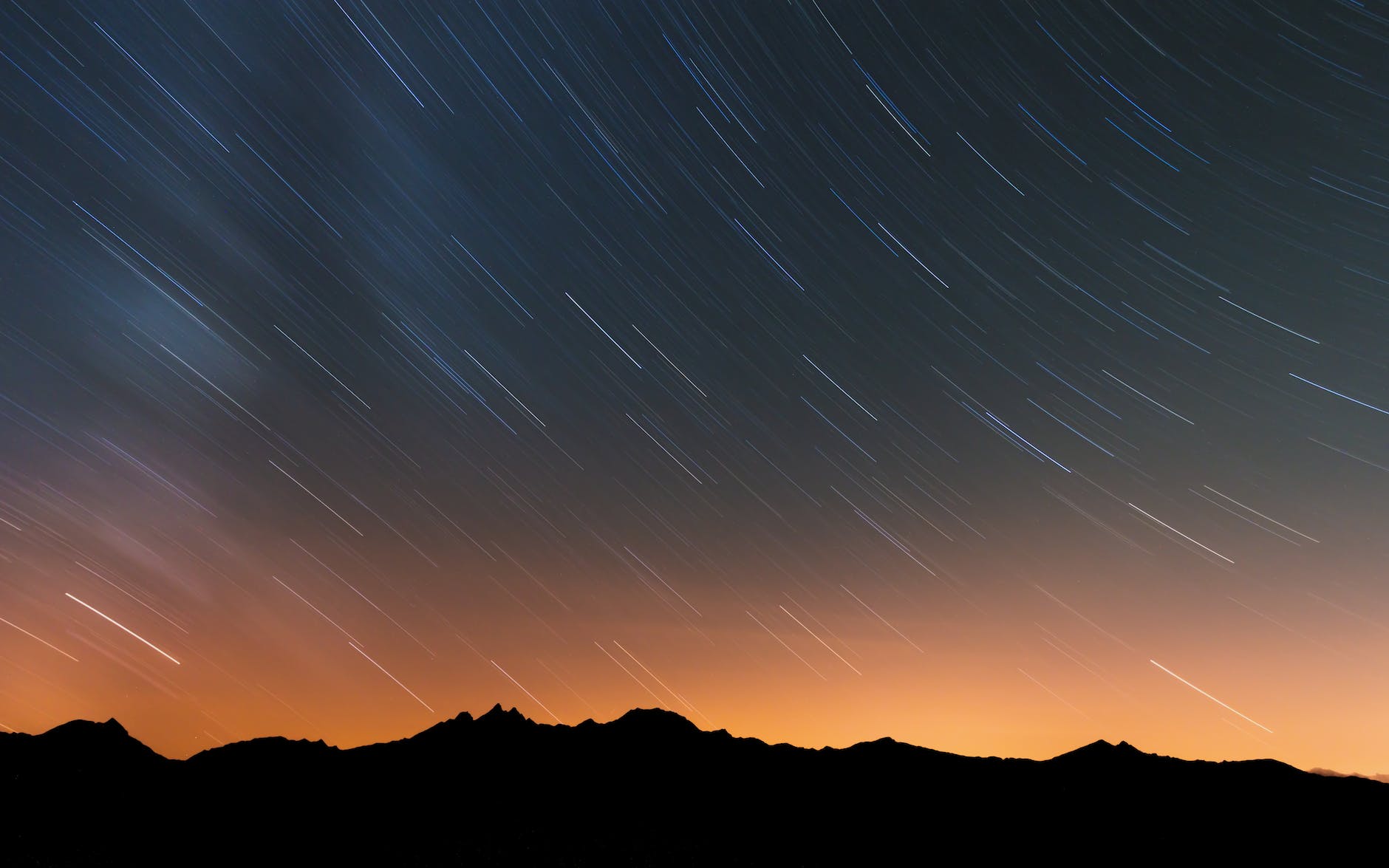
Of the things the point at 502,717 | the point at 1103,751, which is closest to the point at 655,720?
the point at 502,717

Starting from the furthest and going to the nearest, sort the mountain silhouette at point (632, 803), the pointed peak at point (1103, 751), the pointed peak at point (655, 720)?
the pointed peak at point (655, 720)
the pointed peak at point (1103, 751)
the mountain silhouette at point (632, 803)

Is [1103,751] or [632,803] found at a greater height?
[1103,751]

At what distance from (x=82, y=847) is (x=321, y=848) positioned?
44.5ft

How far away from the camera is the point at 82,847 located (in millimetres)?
53906

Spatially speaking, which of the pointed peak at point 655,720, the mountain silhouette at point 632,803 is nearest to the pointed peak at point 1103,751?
the mountain silhouette at point 632,803

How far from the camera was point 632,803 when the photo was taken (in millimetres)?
61750

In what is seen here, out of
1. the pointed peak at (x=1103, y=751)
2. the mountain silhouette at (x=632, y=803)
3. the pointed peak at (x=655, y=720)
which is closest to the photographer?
the mountain silhouette at (x=632, y=803)

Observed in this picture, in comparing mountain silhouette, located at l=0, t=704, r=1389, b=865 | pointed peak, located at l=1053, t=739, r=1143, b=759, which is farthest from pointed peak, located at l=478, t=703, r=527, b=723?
pointed peak, located at l=1053, t=739, r=1143, b=759

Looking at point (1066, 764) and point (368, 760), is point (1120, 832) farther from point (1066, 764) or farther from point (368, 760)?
point (368, 760)

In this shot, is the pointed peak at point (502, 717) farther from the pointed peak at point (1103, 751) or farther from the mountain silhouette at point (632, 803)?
the pointed peak at point (1103, 751)

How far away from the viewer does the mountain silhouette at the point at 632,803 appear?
50.9m

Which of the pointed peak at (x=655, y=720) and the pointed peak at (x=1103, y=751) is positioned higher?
the pointed peak at (x=1103, y=751)

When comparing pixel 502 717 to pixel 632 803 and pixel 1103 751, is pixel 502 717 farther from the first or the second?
pixel 1103 751

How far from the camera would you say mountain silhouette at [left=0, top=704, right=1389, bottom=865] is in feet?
167
